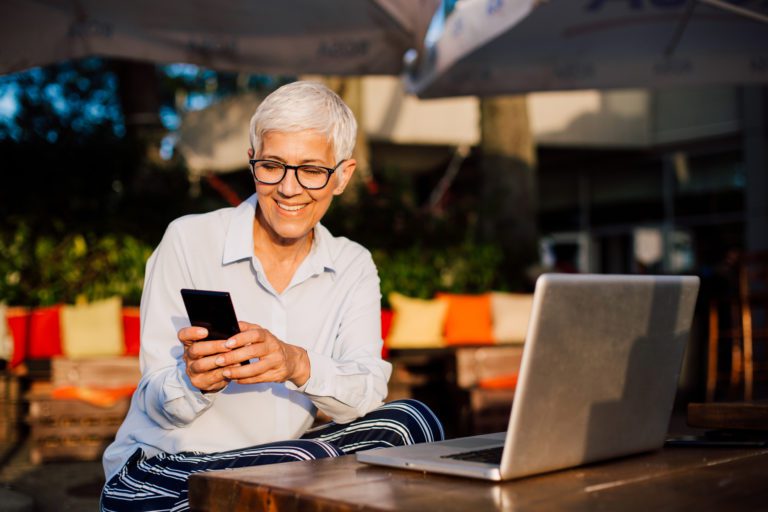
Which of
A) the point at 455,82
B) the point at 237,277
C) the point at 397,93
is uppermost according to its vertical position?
the point at 397,93

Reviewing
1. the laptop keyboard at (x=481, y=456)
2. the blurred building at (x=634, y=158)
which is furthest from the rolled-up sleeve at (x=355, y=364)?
the blurred building at (x=634, y=158)

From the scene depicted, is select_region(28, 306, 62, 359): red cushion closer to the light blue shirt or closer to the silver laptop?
the light blue shirt

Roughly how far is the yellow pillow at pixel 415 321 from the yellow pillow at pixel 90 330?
2165mm

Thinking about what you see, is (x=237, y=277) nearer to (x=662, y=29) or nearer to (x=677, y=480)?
(x=677, y=480)

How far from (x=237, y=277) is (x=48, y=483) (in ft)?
9.53

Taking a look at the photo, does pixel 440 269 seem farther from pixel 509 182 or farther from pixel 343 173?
pixel 343 173

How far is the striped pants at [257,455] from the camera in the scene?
1682mm

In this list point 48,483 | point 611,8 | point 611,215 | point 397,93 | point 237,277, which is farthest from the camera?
point 611,215

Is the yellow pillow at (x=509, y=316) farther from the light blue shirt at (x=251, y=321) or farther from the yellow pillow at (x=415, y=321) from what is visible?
the light blue shirt at (x=251, y=321)

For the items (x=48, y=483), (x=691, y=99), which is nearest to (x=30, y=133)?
(x=48, y=483)

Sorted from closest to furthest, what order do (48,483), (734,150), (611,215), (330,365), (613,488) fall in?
1. (613,488)
2. (330,365)
3. (48,483)
4. (734,150)
5. (611,215)

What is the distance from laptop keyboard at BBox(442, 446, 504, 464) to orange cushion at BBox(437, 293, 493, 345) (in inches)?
233

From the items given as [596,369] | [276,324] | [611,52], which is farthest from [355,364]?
[611,52]

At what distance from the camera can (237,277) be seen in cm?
218
